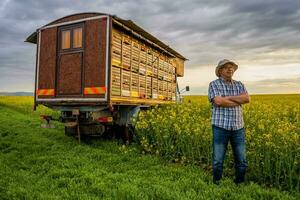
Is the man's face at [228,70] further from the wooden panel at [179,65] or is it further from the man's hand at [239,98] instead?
the wooden panel at [179,65]

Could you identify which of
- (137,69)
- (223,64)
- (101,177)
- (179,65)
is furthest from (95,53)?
(179,65)

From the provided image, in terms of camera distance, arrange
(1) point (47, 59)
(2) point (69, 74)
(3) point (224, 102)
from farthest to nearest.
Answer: (1) point (47, 59), (2) point (69, 74), (3) point (224, 102)

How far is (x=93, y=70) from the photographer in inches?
396

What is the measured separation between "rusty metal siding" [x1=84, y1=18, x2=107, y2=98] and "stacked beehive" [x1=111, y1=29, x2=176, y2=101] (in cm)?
32

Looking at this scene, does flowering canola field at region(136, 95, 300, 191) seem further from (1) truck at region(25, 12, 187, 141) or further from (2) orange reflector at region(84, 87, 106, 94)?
(2) orange reflector at region(84, 87, 106, 94)

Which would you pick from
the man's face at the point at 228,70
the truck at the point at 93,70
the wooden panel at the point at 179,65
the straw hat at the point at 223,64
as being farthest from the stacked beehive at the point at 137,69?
the man's face at the point at 228,70

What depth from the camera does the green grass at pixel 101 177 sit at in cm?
562

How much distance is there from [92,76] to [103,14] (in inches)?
71.3

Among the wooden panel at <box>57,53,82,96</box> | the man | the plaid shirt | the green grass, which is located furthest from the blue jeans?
the wooden panel at <box>57,53,82,96</box>

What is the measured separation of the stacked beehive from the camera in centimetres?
1016

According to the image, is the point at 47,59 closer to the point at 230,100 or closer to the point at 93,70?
the point at 93,70

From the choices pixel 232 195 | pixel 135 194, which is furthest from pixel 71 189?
pixel 232 195

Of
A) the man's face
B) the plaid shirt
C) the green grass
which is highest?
the man's face

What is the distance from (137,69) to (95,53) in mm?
1863
